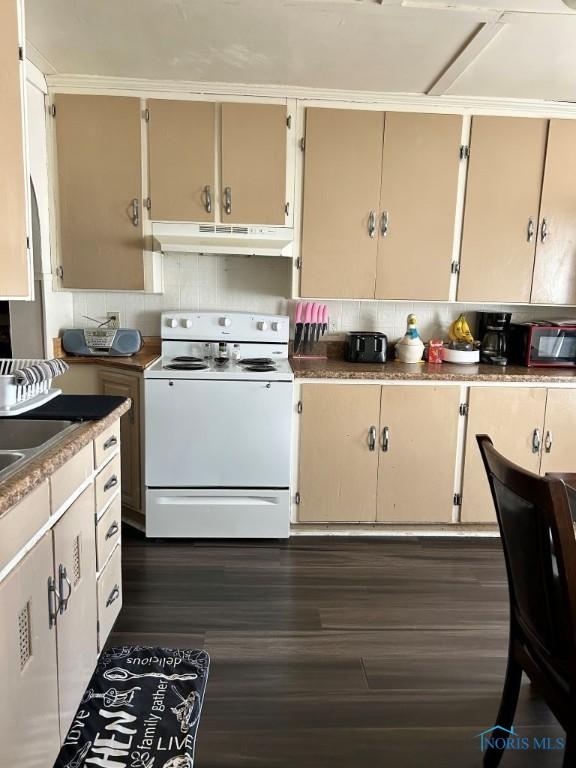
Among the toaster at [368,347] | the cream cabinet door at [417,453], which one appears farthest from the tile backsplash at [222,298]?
the cream cabinet door at [417,453]

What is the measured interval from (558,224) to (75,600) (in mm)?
3096

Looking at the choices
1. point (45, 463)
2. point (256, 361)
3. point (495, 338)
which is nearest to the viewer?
point (45, 463)

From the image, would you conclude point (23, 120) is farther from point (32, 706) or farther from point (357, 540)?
point (357, 540)

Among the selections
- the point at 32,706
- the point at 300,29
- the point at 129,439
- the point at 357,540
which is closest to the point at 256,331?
the point at 129,439

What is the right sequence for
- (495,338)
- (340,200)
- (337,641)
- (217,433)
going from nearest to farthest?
(337,641), (217,433), (340,200), (495,338)

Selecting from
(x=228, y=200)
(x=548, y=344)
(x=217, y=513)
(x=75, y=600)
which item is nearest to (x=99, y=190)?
(x=228, y=200)

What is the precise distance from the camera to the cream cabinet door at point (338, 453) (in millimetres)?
2904

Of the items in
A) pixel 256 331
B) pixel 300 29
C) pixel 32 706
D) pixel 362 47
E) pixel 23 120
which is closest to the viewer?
pixel 32 706

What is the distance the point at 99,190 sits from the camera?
2947mm

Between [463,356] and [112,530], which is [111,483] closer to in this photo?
[112,530]

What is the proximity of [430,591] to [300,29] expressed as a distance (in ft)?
8.36

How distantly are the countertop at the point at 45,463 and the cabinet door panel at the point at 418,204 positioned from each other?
1.97 meters

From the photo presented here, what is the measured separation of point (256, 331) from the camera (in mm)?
3205

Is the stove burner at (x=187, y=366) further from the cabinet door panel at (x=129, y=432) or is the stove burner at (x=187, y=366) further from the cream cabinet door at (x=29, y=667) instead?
the cream cabinet door at (x=29, y=667)
